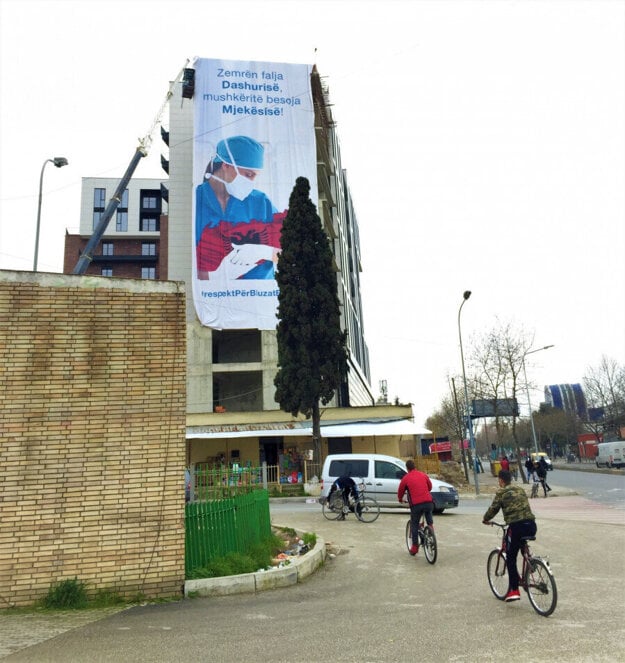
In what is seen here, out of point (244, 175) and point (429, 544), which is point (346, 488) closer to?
point (429, 544)

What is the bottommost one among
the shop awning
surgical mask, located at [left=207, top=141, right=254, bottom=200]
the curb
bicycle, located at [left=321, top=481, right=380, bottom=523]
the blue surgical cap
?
the curb

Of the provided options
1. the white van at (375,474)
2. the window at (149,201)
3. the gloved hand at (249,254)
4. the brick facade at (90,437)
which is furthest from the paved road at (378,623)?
the window at (149,201)

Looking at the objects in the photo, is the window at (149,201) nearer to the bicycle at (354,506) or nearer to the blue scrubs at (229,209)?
Result: the blue scrubs at (229,209)

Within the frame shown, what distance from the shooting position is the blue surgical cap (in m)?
43.0

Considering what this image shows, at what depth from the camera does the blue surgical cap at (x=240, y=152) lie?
42969 millimetres

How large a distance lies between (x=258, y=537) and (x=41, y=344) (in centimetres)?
507

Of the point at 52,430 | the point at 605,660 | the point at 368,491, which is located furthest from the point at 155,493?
the point at 368,491

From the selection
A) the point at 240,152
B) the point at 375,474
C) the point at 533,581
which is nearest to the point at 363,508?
the point at 375,474

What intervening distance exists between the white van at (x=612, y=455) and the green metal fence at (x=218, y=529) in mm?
49923

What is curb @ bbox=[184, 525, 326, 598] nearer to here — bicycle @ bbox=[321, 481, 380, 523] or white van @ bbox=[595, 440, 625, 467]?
bicycle @ bbox=[321, 481, 380, 523]

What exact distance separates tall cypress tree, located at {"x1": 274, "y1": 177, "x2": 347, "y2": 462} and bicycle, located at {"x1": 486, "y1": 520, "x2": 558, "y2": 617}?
21445mm

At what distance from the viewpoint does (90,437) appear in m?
7.28

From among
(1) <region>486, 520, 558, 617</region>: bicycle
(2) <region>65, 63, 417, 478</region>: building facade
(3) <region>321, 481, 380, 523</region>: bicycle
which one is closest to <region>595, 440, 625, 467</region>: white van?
(2) <region>65, 63, 417, 478</region>: building facade

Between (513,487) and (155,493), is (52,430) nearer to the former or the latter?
(155,493)
